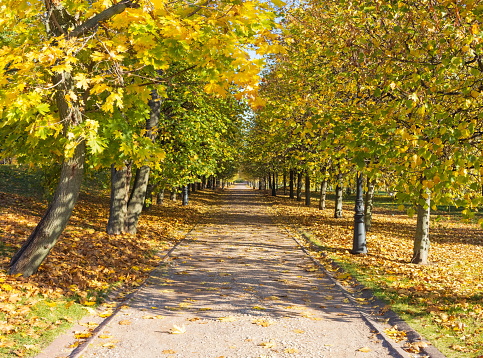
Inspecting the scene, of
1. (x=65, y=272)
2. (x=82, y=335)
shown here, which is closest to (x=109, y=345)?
(x=82, y=335)

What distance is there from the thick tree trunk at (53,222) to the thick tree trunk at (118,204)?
6027 millimetres

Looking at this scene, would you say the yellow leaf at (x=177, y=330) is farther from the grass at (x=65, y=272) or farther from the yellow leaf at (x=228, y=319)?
the grass at (x=65, y=272)

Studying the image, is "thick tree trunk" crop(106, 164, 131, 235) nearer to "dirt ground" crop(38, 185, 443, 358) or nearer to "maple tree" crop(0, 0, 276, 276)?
"dirt ground" crop(38, 185, 443, 358)

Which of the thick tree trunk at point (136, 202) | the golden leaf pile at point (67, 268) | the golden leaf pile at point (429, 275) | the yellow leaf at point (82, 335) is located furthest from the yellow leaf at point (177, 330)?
the thick tree trunk at point (136, 202)

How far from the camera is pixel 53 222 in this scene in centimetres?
757

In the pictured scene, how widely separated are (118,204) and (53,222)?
20.4 feet

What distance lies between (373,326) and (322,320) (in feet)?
2.44

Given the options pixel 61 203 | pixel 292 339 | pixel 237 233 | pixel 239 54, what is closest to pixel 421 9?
pixel 239 54

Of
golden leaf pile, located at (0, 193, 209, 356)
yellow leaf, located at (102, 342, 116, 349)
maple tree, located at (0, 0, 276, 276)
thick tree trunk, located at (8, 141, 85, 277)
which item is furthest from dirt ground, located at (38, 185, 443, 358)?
maple tree, located at (0, 0, 276, 276)

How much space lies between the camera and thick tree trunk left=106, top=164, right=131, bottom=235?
13734 mm

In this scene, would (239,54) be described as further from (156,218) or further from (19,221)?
(156,218)

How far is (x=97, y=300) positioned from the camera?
284 inches

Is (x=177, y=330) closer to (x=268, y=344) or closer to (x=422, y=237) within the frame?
(x=268, y=344)

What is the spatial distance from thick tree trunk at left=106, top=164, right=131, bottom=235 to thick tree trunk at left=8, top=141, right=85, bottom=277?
6.03 metres
